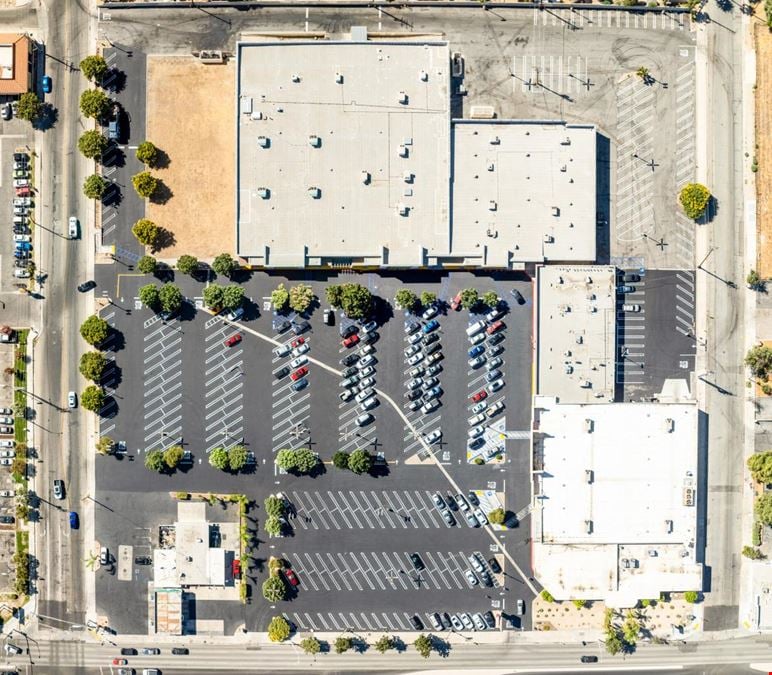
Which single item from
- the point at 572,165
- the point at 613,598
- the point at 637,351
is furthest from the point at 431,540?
the point at 572,165

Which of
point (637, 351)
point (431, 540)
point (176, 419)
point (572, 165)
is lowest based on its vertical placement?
point (431, 540)

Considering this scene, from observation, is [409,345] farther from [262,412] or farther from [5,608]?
[5,608]

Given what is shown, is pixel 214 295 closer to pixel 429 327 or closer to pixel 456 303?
pixel 429 327

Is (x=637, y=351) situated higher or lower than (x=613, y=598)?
higher

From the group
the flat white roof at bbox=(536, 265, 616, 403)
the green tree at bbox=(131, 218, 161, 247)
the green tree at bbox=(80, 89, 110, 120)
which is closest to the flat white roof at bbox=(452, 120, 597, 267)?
the flat white roof at bbox=(536, 265, 616, 403)

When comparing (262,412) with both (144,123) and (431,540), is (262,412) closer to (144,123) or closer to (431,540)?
(431,540)

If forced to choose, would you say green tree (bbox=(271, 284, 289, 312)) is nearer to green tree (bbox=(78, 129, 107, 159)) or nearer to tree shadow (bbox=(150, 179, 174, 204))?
tree shadow (bbox=(150, 179, 174, 204))
